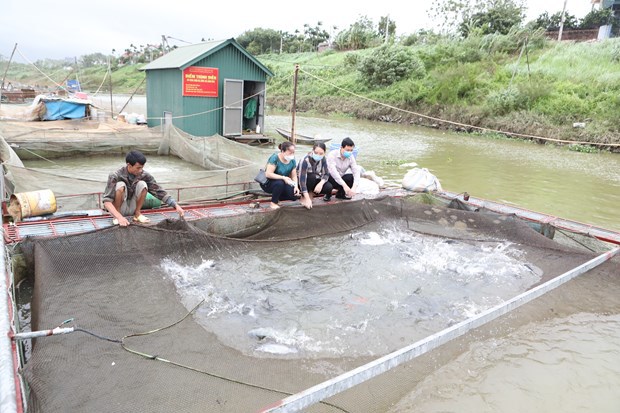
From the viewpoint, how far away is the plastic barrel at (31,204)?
177 inches

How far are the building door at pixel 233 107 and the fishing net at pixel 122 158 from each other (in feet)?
7.92

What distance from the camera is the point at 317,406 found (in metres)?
2.45

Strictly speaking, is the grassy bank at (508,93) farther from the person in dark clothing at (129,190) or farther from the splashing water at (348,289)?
the person in dark clothing at (129,190)

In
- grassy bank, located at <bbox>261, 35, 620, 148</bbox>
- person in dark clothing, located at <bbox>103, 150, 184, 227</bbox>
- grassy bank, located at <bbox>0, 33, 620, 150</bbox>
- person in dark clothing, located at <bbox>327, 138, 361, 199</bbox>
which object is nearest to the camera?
person in dark clothing, located at <bbox>103, 150, 184, 227</bbox>

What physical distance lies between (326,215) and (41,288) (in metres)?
3.27

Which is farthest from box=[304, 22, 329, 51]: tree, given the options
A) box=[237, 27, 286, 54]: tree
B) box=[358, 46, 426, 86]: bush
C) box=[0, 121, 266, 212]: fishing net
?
box=[0, 121, 266, 212]: fishing net

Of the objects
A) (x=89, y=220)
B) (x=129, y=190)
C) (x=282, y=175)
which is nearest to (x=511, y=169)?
(x=282, y=175)

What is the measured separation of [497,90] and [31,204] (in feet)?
80.8

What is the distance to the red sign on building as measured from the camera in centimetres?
1193

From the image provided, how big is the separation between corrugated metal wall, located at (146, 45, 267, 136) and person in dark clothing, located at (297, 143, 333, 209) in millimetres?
7180

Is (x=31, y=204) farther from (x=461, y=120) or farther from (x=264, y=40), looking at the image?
(x=264, y=40)

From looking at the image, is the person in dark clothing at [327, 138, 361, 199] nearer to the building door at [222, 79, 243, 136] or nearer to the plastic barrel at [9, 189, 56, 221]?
the plastic barrel at [9, 189, 56, 221]

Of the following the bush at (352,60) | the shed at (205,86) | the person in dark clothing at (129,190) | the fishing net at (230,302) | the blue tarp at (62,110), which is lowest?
the fishing net at (230,302)

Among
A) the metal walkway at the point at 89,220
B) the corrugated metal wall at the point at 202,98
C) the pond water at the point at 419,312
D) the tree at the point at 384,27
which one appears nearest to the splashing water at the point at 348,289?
the pond water at the point at 419,312
